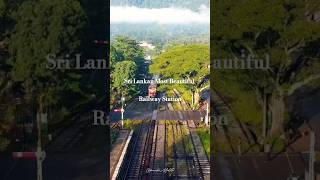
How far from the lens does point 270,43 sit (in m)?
5.38

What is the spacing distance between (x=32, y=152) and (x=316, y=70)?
122 inches

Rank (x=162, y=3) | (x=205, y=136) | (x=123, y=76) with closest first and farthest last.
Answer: (x=123, y=76), (x=205, y=136), (x=162, y=3)

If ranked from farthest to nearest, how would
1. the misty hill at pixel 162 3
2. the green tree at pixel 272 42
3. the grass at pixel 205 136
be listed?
the grass at pixel 205 136 < the misty hill at pixel 162 3 < the green tree at pixel 272 42

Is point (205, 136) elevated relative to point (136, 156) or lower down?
elevated

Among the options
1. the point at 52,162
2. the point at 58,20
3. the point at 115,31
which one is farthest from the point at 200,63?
the point at 52,162

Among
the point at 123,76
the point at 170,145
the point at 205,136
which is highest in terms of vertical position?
the point at 123,76

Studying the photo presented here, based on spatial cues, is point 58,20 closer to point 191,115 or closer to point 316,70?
point 191,115

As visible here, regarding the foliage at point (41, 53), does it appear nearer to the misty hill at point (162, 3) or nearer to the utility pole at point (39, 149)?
the utility pole at point (39, 149)

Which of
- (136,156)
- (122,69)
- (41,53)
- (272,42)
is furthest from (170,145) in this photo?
(41,53)

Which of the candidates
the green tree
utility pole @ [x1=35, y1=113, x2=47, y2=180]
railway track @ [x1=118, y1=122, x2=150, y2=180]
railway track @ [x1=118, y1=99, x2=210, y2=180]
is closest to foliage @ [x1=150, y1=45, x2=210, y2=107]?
the green tree

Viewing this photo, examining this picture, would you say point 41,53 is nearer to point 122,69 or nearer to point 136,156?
point 122,69

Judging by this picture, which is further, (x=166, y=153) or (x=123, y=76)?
(x=166, y=153)

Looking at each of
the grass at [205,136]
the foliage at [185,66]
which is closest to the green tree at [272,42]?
the foliage at [185,66]

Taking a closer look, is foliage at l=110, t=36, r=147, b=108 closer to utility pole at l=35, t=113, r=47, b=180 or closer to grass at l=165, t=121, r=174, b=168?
grass at l=165, t=121, r=174, b=168
